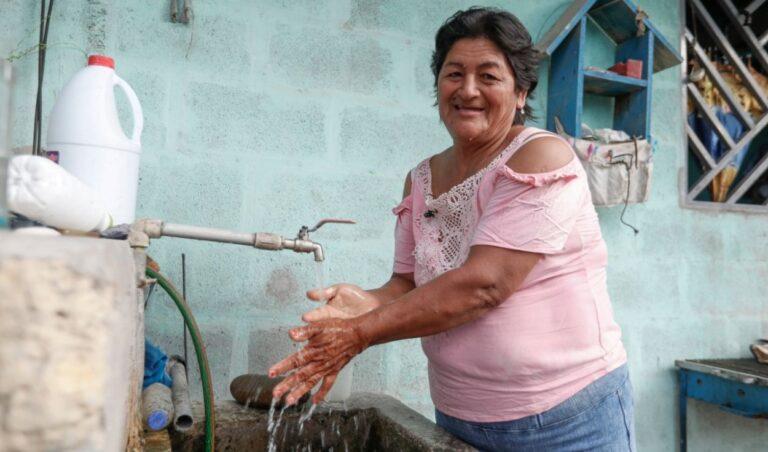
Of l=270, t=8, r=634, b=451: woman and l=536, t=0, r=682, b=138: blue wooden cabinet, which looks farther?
l=536, t=0, r=682, b=138: blue wooden cabinet

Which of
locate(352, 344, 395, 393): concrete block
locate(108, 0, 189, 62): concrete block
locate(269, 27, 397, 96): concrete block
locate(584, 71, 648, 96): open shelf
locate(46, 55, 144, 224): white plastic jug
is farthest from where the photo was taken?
locate(584, 71, 648, 96): open shelf

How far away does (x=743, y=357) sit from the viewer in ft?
10.4

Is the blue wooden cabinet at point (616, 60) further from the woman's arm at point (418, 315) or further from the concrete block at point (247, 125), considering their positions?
the woman's arm at point (418, 315)

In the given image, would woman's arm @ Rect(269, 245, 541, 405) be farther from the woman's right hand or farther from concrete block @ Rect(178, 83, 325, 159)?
concrete block @ Rect(178, 83, 325, 159)

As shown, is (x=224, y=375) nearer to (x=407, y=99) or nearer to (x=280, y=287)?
(x=280, y=287)

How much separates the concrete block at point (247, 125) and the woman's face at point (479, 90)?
0.92 meters

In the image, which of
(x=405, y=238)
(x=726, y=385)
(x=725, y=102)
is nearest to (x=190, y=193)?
(x=405, y=238)

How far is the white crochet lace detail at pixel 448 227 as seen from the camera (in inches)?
60.6

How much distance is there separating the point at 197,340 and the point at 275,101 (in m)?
1.29

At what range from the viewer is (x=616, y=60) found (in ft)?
9.73

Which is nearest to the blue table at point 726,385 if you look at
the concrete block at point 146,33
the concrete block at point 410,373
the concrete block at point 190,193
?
the concrete block at point 410,373

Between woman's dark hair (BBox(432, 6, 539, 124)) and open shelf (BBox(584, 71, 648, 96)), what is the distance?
1.21 m

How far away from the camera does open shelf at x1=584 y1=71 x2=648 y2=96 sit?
2.71 metres

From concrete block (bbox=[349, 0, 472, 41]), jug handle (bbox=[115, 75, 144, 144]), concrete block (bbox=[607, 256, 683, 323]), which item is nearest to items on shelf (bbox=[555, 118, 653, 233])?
concrete block (bbox=[607, 256, 683, 323])
